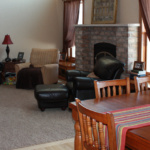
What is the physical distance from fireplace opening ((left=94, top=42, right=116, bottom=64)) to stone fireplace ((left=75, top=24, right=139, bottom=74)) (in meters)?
0.08

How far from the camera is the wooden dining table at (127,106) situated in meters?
1.82

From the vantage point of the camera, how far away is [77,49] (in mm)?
7625

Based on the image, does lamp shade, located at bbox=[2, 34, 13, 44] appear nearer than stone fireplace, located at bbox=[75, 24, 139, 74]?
No

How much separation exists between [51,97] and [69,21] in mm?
4356

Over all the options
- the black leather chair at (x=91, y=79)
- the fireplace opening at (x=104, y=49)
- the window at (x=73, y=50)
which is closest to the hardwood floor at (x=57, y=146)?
the black leather chair at (x=91, y=79)

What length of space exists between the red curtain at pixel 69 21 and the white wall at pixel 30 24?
28 centimetres

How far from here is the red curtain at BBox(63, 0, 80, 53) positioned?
8500 millimetres

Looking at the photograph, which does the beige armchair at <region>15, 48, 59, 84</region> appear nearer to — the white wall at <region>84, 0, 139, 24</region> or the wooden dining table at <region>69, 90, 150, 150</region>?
the white wall at <region>84, 0, 139, 24</region>

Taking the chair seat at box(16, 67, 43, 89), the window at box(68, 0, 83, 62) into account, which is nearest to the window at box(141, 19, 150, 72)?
the chair seat at box(16, 67, 43, 89)

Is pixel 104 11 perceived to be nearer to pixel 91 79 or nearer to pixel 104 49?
pixel 104 49

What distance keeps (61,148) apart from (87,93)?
161 cm

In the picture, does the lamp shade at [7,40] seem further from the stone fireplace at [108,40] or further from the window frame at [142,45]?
the window frame at [142,45]

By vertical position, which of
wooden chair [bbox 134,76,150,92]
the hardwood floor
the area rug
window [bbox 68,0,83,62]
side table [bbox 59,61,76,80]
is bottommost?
the hardwood floor

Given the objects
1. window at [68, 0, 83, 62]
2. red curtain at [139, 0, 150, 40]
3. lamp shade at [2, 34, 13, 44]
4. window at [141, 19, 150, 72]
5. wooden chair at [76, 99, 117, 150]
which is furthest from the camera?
window at [68, 0, 83, 62]
